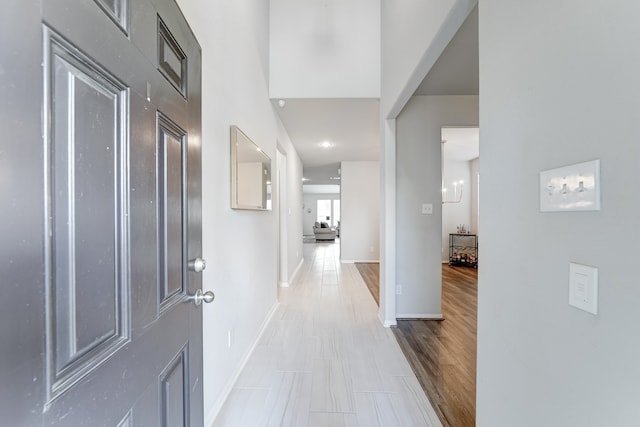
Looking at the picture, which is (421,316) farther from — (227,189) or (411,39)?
(411,39)

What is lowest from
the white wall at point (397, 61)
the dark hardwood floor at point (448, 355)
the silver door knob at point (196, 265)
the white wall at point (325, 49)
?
the dark hardwood floor at point (448, 355)

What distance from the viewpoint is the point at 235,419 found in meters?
1.66

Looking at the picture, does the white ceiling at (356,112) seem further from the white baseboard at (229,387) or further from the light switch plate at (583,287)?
the white baseboard at (229,387)

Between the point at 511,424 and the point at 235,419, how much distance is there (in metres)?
1.43

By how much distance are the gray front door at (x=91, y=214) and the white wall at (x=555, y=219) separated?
1.05 m

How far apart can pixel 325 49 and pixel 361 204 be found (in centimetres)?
413

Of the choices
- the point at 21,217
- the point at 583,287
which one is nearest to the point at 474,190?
the point at 583,287

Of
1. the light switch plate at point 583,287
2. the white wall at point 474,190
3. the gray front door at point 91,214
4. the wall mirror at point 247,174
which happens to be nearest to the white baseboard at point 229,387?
the gray front door at point 91,214

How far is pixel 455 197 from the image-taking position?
268 inches

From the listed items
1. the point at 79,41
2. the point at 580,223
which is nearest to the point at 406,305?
the point at 580,223

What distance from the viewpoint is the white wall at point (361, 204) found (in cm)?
680

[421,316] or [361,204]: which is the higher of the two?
[361,204]

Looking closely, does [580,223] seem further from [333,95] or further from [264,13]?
[264,13]

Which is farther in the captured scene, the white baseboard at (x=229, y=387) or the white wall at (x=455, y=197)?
the white wall at (x=455, y=197)
